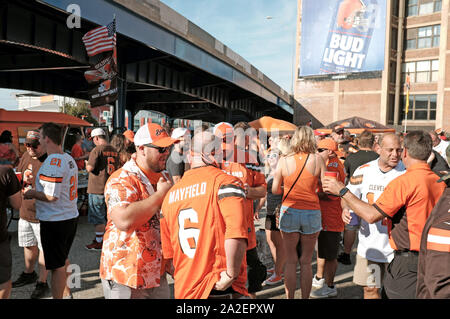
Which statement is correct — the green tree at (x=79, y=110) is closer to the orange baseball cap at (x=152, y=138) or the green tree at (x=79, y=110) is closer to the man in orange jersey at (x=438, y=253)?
the orange baseball cap at (x=152, y=138)

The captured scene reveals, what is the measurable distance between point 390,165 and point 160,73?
18.5m

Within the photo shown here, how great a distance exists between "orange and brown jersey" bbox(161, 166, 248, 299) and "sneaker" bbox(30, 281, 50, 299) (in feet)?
9.99

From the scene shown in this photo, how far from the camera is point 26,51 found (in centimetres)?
1538

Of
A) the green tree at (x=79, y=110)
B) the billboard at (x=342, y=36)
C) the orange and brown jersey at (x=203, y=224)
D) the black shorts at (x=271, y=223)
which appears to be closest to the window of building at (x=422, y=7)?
the billboard at (x=342, y=36)

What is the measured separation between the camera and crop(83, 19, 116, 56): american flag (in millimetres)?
10422

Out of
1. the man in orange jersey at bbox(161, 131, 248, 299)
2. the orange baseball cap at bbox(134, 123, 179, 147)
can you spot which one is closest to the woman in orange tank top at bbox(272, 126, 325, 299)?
the man in orange jersey at bbox(161, 131, 248, 299)

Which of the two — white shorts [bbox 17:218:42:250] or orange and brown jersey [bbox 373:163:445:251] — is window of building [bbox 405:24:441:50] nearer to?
orange and brown jersey [bbox 373:163:445:251]

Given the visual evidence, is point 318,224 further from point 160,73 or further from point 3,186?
point 160,73

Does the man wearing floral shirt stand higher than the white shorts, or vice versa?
the man wearing floral shirt

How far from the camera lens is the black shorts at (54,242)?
12.1 ft

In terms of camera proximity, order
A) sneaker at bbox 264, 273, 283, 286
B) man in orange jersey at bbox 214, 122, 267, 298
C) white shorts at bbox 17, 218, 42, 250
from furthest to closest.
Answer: sneaker at bbox 264, 273, 283, 286
white shorts at bbox 17, 218, 42, 250
man in orange jersey at bbox 214, 122, 267, 298

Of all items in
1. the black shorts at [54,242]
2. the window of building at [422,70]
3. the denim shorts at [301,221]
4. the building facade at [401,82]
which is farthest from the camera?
the window of building at [422,70]

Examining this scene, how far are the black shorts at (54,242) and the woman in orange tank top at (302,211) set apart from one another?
8.70 ft

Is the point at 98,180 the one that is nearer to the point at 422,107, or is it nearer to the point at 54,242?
the point at 54,242
